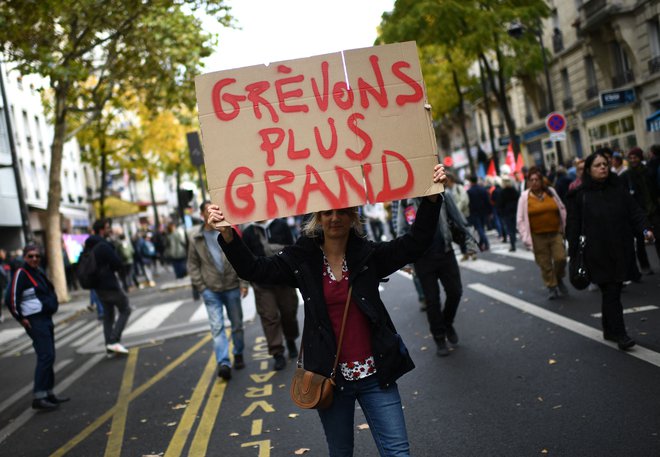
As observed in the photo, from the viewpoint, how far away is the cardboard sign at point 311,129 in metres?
4.02

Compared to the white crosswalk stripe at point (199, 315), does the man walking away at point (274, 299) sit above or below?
above

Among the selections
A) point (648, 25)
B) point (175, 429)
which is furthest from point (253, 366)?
point (648, 25)

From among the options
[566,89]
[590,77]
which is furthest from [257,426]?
[566,89]

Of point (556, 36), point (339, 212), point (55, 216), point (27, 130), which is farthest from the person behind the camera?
point (27, 130)

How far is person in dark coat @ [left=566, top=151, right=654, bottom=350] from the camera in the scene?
23.1 feet

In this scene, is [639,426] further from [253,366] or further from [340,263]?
[253,366]

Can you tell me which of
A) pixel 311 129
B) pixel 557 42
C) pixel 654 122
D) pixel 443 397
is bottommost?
pixel 443 397

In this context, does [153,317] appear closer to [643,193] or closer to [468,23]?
[643,193]

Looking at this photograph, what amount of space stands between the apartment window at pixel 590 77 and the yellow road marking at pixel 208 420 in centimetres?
3126

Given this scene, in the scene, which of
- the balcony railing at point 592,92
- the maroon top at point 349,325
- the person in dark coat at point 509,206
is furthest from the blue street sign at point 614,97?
the maroon top at point 349,325

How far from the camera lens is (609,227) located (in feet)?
23.4

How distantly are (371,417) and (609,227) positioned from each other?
13.9 ft

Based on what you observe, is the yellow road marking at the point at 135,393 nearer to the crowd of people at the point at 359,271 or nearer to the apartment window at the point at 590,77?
the crowd of people at the point at 359,271

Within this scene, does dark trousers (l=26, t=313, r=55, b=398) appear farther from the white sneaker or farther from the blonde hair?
the blonde hair
